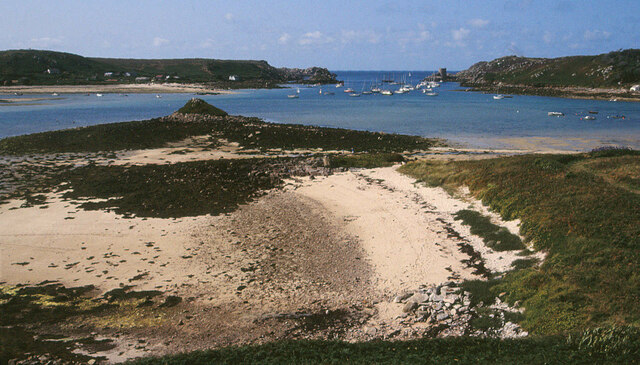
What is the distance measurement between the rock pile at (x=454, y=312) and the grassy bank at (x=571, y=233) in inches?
27.0

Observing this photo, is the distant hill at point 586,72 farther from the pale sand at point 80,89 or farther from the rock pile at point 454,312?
the rock pile at point 454,312

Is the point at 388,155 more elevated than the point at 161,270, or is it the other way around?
the point at 388,155

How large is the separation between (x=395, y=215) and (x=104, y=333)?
17506 millimetres

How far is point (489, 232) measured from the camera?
22.2 m

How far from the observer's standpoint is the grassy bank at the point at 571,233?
44.5ft

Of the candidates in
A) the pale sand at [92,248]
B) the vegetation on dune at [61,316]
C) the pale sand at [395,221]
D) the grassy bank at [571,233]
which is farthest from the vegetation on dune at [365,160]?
the vegetation on dune at [61,316]

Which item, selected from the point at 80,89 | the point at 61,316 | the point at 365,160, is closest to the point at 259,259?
the point at 61,316

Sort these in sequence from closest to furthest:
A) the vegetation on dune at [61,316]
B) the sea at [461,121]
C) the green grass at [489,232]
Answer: the vegetation on dune at [61,316] < the green grass at [489,232] < the sea at [461,121]

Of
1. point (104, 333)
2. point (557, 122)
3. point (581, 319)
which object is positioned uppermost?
point (557, 122)

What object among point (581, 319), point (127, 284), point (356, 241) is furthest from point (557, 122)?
point (127, 284)

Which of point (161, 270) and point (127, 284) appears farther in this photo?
point (161, 270)

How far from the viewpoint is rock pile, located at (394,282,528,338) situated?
13.8 m

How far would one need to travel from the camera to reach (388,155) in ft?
139

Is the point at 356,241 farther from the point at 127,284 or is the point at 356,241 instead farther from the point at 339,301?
the point at 127,284
